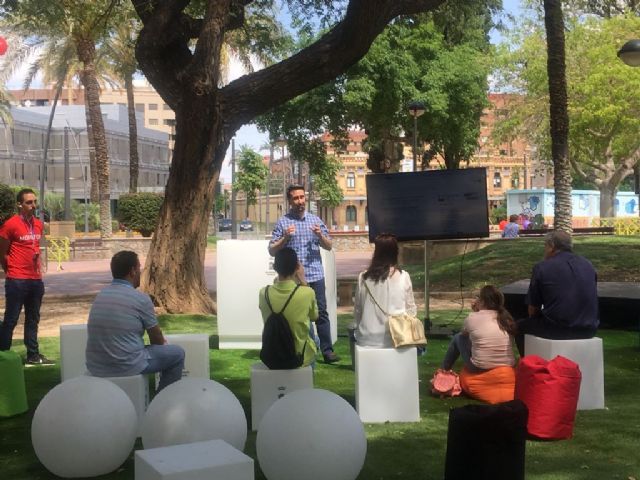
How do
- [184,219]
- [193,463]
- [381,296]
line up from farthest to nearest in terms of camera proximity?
[184,219] < [381,296] < [193,463]

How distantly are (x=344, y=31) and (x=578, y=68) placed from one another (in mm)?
27718

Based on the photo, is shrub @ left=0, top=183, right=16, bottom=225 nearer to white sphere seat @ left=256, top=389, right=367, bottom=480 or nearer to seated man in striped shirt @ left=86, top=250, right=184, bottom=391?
seated man in striped shirt @ left=86, top=250, right=184, bottom=391

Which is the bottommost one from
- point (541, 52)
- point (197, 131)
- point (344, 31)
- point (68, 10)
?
point (197, 131)

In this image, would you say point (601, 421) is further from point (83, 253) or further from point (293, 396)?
point (83, 253)

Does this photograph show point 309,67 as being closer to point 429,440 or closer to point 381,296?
point 381,296

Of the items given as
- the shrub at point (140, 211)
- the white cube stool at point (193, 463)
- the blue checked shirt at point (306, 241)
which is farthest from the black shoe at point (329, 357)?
the shrub at point (140, 211)

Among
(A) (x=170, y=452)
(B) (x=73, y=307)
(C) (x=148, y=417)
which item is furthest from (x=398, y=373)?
(B) (x=73, y=307)

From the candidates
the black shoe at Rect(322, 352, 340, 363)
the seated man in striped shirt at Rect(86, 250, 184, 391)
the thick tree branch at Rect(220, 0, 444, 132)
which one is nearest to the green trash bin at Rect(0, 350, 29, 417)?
the seated man in striped shirt at Rect(86, 250, 184, 391)

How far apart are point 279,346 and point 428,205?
13.3 ft

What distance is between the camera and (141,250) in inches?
1368

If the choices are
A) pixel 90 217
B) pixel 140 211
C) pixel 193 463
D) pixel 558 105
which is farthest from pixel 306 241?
pixel 90 217

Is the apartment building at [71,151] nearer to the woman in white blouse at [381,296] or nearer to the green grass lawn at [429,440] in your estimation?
the green grass lawn at [429,440]

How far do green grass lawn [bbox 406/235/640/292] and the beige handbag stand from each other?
10340mm

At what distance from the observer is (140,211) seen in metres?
38.5
